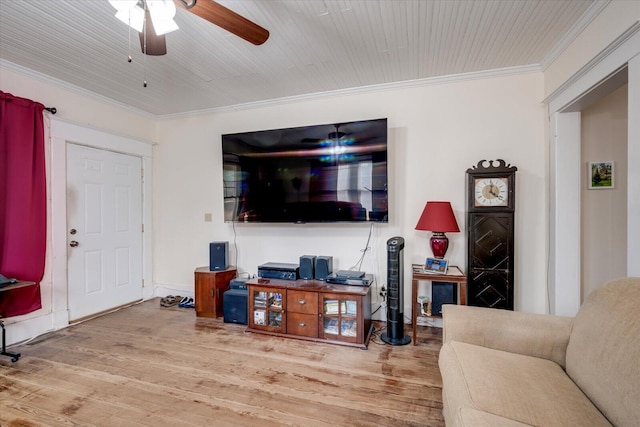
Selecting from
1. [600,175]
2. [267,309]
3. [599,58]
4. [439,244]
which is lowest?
[267,309]

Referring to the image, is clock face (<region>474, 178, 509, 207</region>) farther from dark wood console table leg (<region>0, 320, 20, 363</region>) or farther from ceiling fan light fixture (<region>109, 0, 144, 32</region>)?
dark wood console table leg (<region>0, 320, 20, 363</region>)

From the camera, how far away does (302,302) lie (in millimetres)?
2615

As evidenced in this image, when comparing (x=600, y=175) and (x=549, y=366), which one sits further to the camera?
(x=600, y=175)

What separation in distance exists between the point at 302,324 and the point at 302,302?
0.68ft

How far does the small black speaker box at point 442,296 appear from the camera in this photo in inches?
102

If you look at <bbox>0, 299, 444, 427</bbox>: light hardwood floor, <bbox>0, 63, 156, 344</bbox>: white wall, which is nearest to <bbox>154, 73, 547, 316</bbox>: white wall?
<bbox>0, 299, 444, 427</bbox>: light hardwood floor

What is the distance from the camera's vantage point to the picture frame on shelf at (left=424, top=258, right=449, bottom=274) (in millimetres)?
2469

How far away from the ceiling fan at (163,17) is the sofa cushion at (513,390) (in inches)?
80.3

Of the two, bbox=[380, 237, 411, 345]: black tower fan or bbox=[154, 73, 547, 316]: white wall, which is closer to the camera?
bbox=[380, 237, 411, 345]: black tower fan

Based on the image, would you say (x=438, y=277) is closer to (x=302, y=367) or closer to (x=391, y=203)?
(x=391, y=203)

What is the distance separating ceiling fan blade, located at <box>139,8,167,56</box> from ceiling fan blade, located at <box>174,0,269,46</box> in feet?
1.00

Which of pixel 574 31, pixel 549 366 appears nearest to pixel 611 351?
pixel 549 366

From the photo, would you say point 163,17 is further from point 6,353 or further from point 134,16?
point 6,353

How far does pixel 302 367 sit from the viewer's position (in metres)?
2.13
